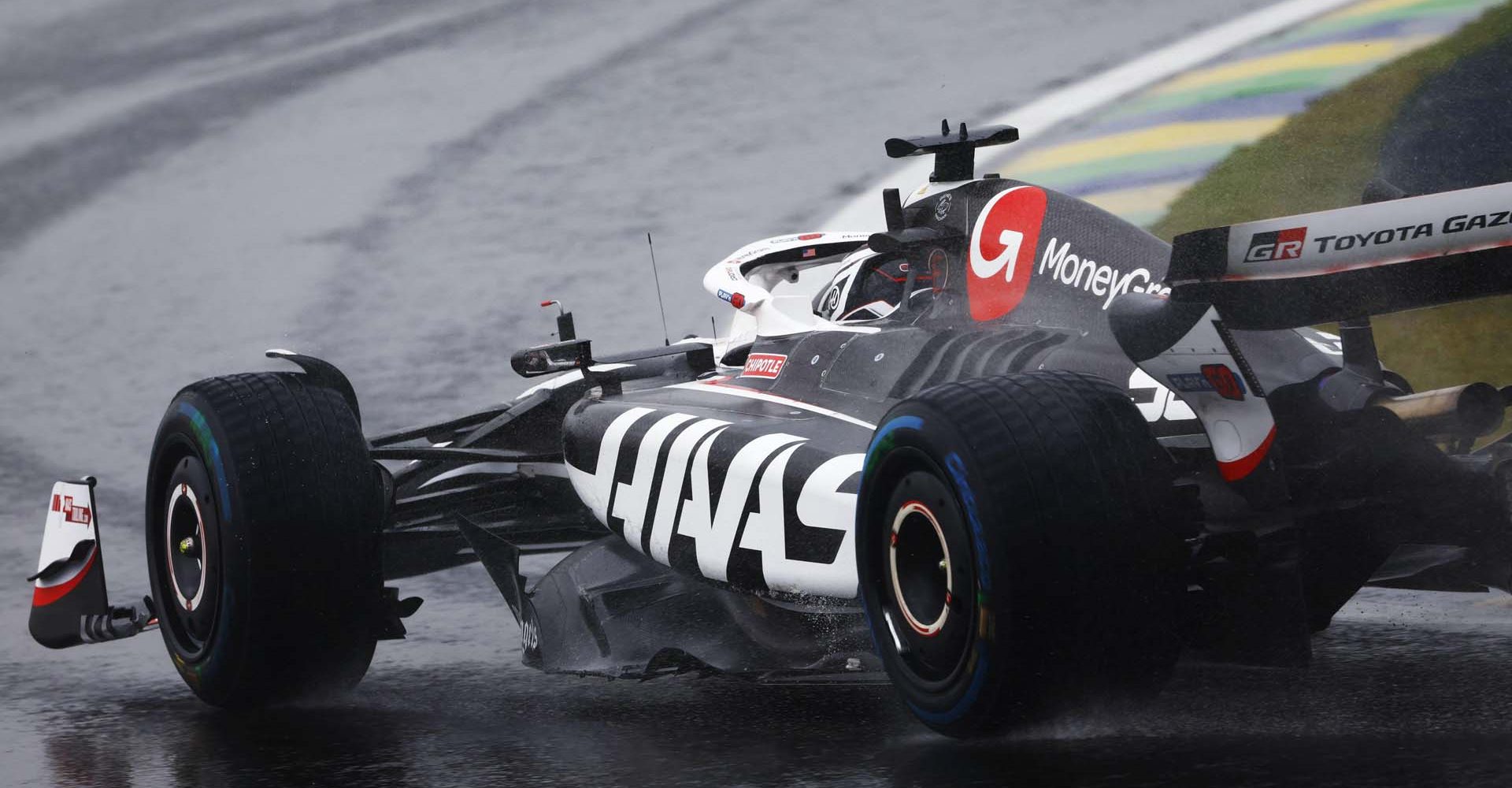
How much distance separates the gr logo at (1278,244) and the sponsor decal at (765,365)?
2.30 m

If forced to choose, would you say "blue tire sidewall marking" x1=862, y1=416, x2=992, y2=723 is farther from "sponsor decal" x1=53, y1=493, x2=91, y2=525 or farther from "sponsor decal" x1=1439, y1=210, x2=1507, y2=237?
"sponsor decal" x1=53, y1=493, x2=91, y2=525

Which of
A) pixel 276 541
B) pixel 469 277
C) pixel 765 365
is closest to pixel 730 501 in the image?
pixel 765 365

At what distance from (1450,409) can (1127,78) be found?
32.3ft

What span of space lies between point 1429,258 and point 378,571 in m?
3.66

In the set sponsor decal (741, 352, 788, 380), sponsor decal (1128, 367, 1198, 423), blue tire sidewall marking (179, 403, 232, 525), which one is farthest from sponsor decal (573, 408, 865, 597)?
blue tire sidewall marking (179, 403, 232, 525)

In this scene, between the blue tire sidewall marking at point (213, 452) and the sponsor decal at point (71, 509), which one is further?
the sponsor decal at point (71, 509)

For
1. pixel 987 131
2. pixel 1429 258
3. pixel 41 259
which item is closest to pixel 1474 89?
pixel 987 131

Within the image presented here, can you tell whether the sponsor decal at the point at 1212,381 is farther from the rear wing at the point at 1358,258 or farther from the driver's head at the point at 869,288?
the driver's head at the point at 869,288

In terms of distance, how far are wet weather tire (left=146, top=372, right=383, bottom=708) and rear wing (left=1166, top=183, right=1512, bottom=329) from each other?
3129 millimetres

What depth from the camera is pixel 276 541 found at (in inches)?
251

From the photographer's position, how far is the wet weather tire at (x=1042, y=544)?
429 cm

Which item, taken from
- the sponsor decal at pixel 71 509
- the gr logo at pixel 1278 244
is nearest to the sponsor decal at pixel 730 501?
the gr logo at pixel 1278 244

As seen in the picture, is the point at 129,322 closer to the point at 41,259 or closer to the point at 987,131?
the point at 41,259

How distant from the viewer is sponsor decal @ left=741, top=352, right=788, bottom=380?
653cm
